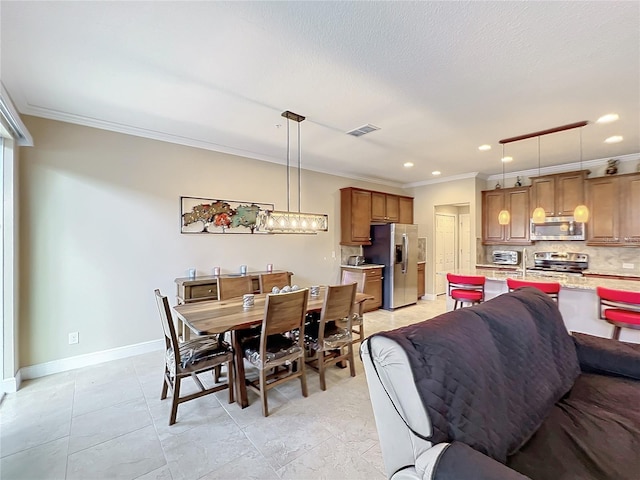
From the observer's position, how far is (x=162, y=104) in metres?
2.90

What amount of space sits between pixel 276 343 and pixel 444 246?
224 inches

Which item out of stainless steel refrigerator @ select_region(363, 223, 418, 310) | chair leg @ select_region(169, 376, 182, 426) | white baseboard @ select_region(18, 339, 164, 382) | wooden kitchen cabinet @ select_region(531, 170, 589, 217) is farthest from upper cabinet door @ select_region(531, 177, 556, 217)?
white baseboard @ select_region(18, 339, 164, 382)

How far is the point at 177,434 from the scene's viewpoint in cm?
213

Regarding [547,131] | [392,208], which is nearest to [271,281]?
[392,208]

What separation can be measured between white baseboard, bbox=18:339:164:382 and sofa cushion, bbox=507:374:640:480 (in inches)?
152

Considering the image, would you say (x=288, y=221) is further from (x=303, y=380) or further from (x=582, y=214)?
(x=582, y=214)

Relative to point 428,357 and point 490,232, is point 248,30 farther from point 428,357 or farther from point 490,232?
point 490,232

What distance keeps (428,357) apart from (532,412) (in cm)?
79

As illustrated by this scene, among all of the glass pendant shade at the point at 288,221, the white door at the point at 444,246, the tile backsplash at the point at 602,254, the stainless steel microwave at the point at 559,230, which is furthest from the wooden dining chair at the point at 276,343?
the tile backsplash at the point at 602,254

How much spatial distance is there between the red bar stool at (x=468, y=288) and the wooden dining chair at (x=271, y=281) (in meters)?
2.29

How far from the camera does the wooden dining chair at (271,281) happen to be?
3777mm

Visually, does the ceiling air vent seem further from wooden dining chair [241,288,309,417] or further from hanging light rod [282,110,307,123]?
wooden dining chair [241,288,309,417]

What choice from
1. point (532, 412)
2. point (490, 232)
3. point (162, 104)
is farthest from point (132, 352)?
point (490, 232)

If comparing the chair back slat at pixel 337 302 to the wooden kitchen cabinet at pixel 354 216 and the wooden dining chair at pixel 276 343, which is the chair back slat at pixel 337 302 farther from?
the wooden kitchen cabinet at pixel 354 216
